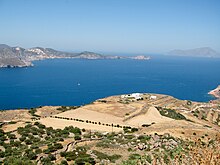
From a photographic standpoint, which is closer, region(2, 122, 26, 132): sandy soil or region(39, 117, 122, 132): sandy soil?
region(2, 122, 26, 132): sandy soil

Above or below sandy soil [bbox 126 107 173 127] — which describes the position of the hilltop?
above

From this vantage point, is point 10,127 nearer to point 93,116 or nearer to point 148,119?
point 93,116

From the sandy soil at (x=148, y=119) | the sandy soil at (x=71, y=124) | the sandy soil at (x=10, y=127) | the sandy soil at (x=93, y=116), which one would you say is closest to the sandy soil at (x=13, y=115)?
the sandy soil at (x=93, y=116)

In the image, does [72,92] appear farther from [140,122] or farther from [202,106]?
[140,122]

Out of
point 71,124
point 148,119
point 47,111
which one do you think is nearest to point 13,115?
point 47,111

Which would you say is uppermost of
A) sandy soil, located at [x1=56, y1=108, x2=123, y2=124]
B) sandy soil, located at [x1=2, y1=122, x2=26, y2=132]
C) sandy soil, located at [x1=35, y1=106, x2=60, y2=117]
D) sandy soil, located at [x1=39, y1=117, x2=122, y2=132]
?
sandy soil, located at [x1=2, y1=122, x2=26, y2=132]

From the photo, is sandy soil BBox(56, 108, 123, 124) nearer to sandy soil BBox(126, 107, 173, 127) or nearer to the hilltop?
the hilltop

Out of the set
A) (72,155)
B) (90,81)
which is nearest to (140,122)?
(72,155)

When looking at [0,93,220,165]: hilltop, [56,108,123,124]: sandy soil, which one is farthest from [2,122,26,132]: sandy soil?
[56,108,123,124]: sandy soil
